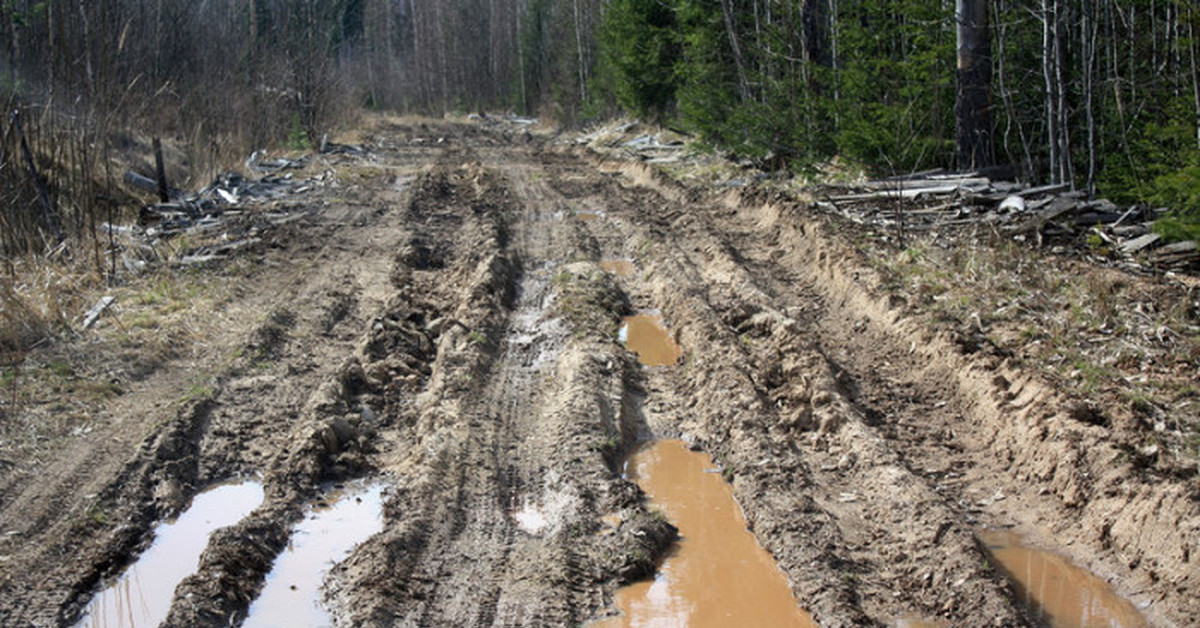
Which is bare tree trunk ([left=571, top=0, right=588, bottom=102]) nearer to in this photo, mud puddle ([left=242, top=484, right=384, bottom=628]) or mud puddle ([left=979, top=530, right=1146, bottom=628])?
mud puddle ([left=242, top=484, right=384, bottom=628])

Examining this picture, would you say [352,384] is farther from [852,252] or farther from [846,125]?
[846,125]

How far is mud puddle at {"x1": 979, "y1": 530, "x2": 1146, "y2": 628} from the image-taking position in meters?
4.98

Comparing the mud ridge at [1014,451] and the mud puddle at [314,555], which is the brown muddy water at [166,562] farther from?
the mud ridge at [1014,451]

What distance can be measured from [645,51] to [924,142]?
1472 cm

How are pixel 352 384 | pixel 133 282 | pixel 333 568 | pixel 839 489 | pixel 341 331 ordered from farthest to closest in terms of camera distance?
pixel 133 282
pixel 341 331
pixel 352 384
pixel 839 489
pixel 333 568

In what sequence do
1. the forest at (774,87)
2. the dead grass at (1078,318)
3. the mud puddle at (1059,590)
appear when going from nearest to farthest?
the mud puddle at (1059,590)
the dead grass at (1078,318)
the forest at (774,87)

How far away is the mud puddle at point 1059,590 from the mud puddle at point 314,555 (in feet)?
11.7

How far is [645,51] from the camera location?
89.8 ft

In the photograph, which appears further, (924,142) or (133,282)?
(924,142)

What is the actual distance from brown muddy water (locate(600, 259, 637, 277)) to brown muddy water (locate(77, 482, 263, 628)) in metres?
6.50

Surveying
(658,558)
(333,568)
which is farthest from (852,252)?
(333,568)

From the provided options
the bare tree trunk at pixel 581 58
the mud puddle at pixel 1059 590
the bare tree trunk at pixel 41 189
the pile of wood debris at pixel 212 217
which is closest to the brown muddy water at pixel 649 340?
the mud puddle at pixel 1059 590

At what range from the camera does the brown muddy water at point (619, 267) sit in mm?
12484

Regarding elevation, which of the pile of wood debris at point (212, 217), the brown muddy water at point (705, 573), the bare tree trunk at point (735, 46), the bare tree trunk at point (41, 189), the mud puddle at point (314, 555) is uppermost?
the bare tree trunk at point (735, 46)
